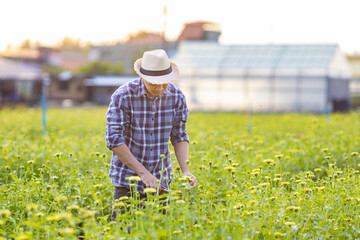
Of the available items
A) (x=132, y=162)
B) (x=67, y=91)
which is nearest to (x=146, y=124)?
(x=132, y=162)

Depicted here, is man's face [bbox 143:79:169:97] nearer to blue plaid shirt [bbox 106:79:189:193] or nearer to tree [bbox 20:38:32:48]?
blue plaid shirt [bbox 106:79:189:193]

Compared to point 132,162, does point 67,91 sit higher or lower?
lower

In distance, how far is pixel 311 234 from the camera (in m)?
3.51

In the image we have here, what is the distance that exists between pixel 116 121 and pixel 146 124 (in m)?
0.26

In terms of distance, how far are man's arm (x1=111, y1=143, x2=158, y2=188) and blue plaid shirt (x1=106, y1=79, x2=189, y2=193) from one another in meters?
0.10

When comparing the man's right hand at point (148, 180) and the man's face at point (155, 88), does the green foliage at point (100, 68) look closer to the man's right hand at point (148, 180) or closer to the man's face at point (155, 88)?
the man's face at point (155, 88)

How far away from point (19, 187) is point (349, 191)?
2.86 metres

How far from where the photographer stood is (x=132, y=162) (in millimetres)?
3484

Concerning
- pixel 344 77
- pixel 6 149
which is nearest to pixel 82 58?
pixel 344 77

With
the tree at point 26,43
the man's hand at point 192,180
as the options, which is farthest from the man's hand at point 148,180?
the tree at point 26,43

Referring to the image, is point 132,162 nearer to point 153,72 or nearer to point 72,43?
point 153,72

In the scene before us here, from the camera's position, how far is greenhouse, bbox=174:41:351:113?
2395 centimetres

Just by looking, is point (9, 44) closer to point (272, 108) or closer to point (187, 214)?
point (272, 108)

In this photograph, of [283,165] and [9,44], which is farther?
[9,44]
